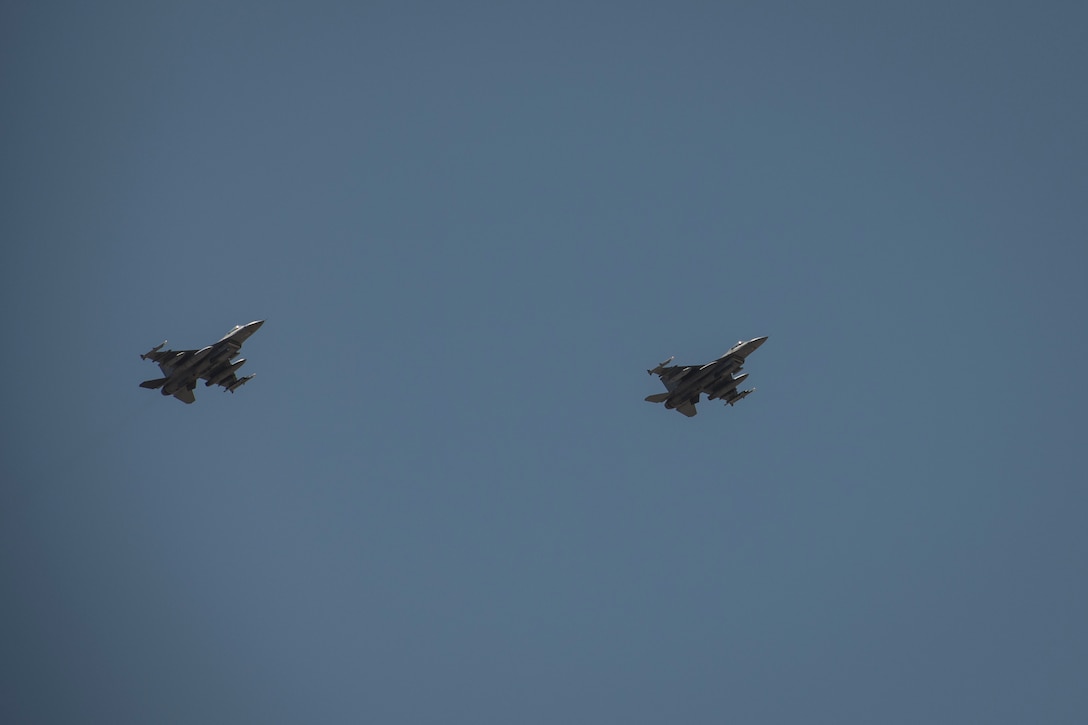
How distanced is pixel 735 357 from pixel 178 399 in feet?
143

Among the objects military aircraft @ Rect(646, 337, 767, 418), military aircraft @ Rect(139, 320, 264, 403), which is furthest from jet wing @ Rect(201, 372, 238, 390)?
military aircraft @ Rect(646, 337, 767, 418)

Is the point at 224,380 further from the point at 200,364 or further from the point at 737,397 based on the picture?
the point at 737,397

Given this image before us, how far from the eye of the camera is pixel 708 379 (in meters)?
84.8

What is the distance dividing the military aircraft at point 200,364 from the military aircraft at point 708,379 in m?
31.5

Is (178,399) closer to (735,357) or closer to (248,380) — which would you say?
(248,380)

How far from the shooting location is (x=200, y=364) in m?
84.9

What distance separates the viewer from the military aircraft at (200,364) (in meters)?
84.3

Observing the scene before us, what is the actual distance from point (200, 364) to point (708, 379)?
38.9 metres

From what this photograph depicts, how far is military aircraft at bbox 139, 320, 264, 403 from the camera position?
84.3 metres

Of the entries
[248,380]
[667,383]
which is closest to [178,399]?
[248,380]

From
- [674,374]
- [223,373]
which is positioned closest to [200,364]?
[223,373]

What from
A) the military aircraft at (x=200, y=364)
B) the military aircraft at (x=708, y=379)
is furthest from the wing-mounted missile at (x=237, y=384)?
the military aircraft at (x=708, y=379)

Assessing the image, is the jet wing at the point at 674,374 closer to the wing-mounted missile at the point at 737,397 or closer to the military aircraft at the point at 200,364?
the wing-mounted missile at the point at 737,397

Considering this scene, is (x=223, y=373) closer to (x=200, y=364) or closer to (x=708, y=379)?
(x=200, y=364)
